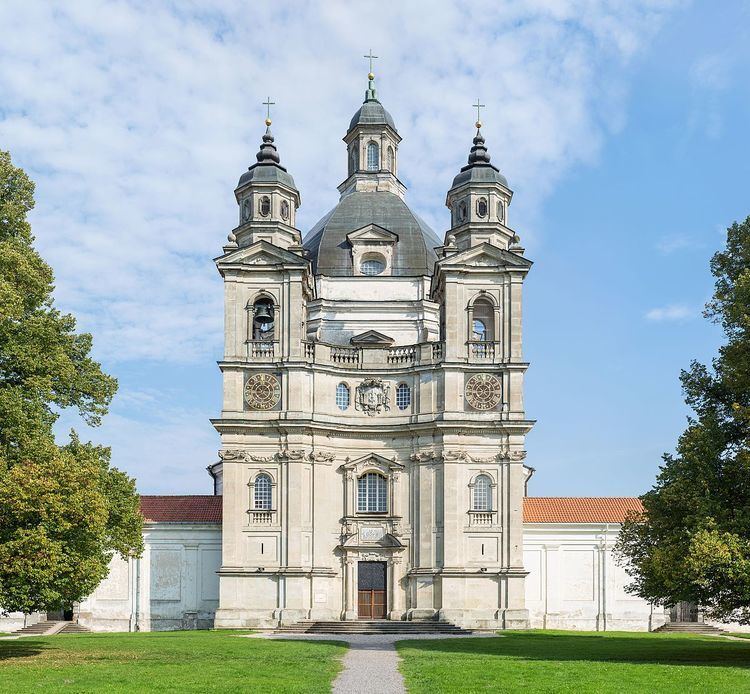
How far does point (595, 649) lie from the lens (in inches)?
1282

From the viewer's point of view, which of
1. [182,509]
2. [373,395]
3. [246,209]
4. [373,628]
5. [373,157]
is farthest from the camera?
[373,157]

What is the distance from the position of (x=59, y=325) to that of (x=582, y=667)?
17405 millimetres

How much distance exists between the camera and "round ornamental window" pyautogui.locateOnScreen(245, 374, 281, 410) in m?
48.8

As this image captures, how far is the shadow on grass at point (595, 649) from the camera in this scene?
28203 millimetres

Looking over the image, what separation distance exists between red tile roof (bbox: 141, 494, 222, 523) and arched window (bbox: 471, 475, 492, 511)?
40.7 ft

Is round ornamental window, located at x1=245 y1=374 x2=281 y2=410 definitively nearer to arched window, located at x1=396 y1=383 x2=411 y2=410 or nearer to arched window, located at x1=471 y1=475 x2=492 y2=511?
arched window, located at x1=396 y1=383 x2=411 y2=410

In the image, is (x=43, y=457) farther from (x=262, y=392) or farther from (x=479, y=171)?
(x=479, y=171)

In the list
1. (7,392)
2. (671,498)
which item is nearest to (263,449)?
(7,392)

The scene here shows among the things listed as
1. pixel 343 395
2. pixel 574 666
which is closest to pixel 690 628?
pixel 343 395

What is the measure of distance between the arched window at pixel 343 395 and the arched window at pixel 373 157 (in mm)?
15833

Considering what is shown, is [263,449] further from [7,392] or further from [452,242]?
[7,392]

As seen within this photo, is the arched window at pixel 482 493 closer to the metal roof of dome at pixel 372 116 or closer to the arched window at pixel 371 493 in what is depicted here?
the arched window at pixel 371 493

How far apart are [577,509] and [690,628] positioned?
7688 millimetres

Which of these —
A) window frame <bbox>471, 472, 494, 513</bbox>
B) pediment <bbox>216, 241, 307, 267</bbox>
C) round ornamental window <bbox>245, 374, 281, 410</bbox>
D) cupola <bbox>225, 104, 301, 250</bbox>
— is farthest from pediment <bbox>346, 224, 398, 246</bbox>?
window frame <bbox>471, 472, 494, 513</bbox>
